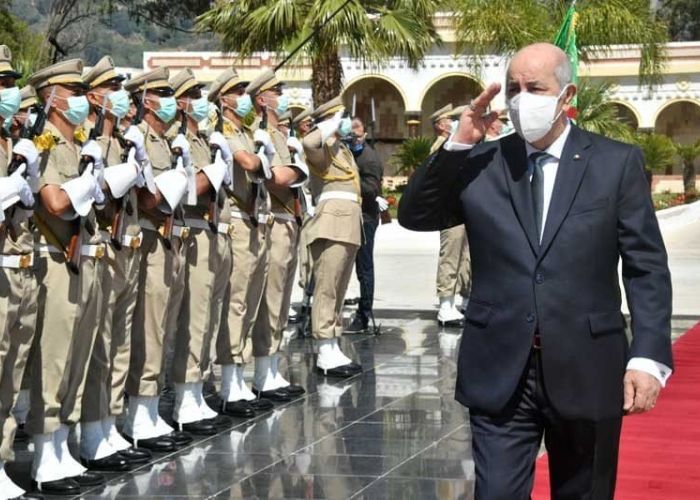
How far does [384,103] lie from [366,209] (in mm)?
32826

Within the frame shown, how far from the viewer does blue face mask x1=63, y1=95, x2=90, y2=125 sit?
280 inches

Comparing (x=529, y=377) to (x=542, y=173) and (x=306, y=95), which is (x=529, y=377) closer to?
(x=542, y=173)

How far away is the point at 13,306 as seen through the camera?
21.6 ft

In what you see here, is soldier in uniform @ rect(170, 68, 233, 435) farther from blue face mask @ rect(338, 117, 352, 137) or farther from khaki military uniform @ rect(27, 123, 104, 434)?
blue face mask @ rect(338, 117, 352, 137)

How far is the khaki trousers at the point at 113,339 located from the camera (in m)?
7.47

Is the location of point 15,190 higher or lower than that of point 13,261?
higher

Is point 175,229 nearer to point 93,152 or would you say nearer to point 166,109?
point 166,109

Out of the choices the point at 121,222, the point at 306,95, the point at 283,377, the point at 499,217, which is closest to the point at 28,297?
the point at 121,222

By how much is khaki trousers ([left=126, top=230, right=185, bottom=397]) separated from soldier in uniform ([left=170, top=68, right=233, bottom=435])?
0.39 m

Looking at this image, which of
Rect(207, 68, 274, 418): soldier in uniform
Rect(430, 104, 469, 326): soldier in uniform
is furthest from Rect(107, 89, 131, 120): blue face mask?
Rect(430, 104, 469, 326): soldier in uniform

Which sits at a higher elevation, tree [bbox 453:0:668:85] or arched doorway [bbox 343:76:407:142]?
tree [bbox 453:0:668:85]

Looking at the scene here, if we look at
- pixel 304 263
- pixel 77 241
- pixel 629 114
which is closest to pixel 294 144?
pixel 77 241

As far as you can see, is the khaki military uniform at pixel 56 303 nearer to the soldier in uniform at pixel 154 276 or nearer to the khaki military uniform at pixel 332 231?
the soldier in uniform at pixel 154 276

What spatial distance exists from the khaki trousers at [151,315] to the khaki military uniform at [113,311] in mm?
263
